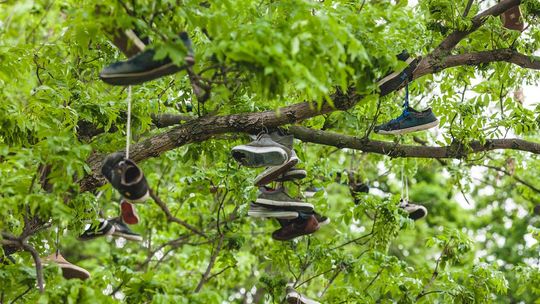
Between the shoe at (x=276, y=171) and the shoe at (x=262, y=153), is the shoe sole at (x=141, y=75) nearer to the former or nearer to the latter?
the shoe at (x=262, y=153)

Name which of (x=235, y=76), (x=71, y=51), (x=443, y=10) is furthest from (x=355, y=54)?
(x=71, y=51)

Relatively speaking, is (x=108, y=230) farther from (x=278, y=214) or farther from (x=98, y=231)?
(x=278, y=214)

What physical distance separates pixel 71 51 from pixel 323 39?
2324 mm

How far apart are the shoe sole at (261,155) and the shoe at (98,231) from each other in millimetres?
1576

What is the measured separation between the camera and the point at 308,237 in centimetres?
613

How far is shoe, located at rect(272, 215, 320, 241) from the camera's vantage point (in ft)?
17.5

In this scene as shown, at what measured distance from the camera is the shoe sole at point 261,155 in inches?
167

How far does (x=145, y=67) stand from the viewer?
3.10m

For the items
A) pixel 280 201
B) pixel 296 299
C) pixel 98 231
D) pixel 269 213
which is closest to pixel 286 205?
pixel 280 201

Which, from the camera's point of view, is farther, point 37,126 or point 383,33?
point 37,126

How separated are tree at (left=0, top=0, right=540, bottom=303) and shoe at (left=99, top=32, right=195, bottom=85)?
55mm

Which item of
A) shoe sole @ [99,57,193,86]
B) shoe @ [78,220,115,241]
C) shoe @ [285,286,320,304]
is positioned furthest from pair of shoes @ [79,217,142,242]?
shoe sole @ [99,57,193,86]

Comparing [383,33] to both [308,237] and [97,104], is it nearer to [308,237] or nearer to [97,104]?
[97,104]

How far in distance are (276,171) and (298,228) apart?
3.08 feet
